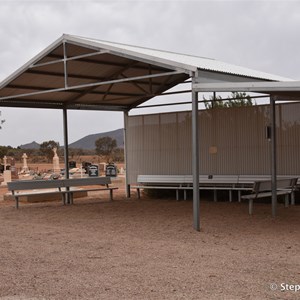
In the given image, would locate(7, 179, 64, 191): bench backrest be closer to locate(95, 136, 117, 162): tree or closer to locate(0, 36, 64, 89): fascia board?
locate(0, 36, 64, 89): fascia board

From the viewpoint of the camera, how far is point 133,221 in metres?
12.4

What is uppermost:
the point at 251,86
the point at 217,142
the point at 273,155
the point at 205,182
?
the point at 251,86

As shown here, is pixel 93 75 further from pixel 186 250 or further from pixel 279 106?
pixel 186 250

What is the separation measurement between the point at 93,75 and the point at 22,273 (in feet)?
29.3

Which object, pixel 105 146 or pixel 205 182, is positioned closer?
pixel 205 182

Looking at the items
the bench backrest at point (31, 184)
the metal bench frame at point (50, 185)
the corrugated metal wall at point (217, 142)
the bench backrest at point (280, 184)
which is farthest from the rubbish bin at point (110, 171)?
the bench backrest at point (280, 184)

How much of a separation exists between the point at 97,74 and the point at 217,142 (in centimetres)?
372

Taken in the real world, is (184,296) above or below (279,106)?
below

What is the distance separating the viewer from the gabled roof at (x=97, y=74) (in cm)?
1195

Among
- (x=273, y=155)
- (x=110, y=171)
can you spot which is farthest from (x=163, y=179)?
(x=110, y=171)

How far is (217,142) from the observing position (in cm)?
1636

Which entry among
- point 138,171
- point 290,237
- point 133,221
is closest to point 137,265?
point 290,237

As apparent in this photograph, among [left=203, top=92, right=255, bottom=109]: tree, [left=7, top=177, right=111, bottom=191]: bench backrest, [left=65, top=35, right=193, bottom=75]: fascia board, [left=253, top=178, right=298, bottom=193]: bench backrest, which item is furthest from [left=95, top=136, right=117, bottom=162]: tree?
[left=65, top=35, right=193, bottom=75]: fascia board

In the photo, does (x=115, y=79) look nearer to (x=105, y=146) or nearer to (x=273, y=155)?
(x=273, y=155)
